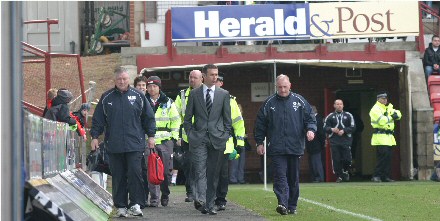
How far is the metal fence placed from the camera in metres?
9.15

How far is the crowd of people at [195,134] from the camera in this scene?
1470 centimetres

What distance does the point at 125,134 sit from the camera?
1461cm

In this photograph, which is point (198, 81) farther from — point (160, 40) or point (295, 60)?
point (160, 40)

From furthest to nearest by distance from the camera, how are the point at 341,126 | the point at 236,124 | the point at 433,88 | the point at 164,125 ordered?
the point at 433,88, the point at 341,126, the point at 164,125, the point at 236,124

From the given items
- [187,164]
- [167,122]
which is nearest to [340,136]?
[187,164]

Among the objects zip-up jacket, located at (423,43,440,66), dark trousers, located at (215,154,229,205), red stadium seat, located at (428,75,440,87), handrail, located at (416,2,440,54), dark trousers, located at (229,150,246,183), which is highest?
handrail, located at (416,2,440,54)

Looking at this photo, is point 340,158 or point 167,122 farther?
point 340,158

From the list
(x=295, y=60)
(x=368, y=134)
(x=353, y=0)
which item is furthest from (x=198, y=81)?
(x=368, y=134)

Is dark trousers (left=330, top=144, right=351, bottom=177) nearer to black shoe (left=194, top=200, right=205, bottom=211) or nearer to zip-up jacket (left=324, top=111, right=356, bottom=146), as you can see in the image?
zip-up jacket (left=324, top=111, right=356, bottom=146)

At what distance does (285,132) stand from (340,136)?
1255 centimetres

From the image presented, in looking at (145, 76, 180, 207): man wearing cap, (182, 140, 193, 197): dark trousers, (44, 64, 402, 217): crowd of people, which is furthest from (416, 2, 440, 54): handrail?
(145, 76, 180, 207): man wearing cap

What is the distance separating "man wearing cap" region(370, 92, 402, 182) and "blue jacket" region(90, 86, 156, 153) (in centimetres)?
1269

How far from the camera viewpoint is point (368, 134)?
32.0m

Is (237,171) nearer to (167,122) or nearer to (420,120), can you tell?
(420,120)
